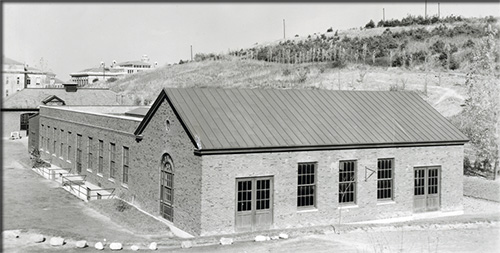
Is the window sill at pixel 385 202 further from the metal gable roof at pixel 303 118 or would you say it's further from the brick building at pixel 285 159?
the metal gable roof at pixel 303 118

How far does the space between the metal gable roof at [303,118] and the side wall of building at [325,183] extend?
0.57 m

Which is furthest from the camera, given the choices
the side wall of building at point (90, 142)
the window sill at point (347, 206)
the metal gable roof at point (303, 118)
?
the side wall of building at point (90, 142)

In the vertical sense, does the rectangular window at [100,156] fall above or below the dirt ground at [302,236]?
above

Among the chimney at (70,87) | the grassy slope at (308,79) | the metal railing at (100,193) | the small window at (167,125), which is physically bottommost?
the metal railing at (100,193)

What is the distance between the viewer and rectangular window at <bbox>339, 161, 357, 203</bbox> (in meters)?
23.0

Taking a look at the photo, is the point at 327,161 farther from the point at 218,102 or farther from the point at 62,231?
the point at 62,231

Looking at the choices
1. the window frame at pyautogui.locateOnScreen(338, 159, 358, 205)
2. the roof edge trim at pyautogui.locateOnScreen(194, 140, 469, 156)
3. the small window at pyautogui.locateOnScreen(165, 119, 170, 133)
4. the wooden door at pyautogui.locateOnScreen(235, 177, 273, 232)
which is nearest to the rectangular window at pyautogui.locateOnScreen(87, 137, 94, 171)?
the small window at pyautogui.locateOnScreen(165, 119, 170, 133)

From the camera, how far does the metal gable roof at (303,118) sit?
21406mm

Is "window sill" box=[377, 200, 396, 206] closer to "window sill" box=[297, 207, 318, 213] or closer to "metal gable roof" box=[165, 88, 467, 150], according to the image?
"metal gable roof" box=[165, 88, 467, 150]

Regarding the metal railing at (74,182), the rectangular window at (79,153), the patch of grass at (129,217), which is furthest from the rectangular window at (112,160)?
the rectangular window at (79,153)

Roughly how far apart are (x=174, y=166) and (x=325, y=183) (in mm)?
6524

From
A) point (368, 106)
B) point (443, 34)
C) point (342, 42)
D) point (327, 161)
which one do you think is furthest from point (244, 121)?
point (342, 42)

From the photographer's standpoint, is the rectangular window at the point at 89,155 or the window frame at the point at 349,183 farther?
the rectangular window at the point at 89,155

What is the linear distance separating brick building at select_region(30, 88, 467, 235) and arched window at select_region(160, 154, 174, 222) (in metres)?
0.05
